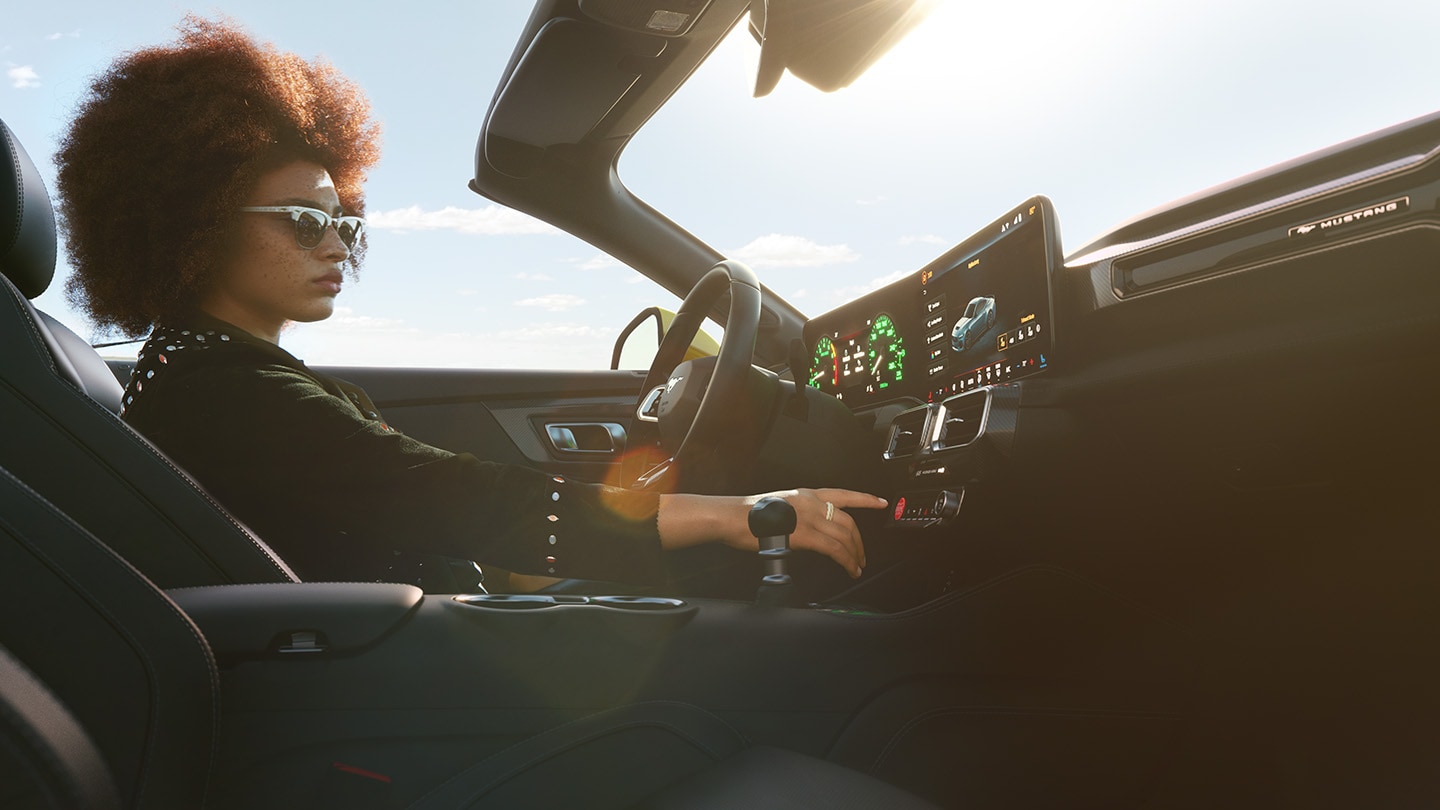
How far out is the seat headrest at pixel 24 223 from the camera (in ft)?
3.84

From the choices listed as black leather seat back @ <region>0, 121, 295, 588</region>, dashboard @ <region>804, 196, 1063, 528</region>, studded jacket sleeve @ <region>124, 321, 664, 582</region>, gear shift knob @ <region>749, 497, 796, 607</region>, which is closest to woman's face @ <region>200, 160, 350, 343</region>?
studded jacket sleeve @ <region>124, 321, 664, 582</region>

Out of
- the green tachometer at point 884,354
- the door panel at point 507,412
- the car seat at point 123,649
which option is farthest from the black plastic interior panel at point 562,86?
the car seat at point 123,649

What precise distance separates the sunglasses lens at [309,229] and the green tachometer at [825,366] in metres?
1.47

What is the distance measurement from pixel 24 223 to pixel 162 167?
0.40m

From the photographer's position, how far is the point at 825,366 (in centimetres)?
273

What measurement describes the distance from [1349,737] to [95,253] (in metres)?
2.51

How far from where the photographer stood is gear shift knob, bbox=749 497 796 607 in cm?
132

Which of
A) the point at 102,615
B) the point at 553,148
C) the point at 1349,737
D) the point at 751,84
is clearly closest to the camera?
the point at 102,615

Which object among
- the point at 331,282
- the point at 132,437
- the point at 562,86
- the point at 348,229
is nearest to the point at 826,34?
the point at 562,86

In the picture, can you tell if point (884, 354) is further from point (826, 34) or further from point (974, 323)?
point (826, 34)

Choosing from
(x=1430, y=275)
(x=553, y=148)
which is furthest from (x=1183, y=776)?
(x=553, y=148)

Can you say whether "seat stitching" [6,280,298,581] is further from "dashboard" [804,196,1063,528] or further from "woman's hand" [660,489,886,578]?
"dashboard" [804,196,1063,528]

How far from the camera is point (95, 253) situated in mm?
1626

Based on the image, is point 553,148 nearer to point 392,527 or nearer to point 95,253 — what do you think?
point 95,253
